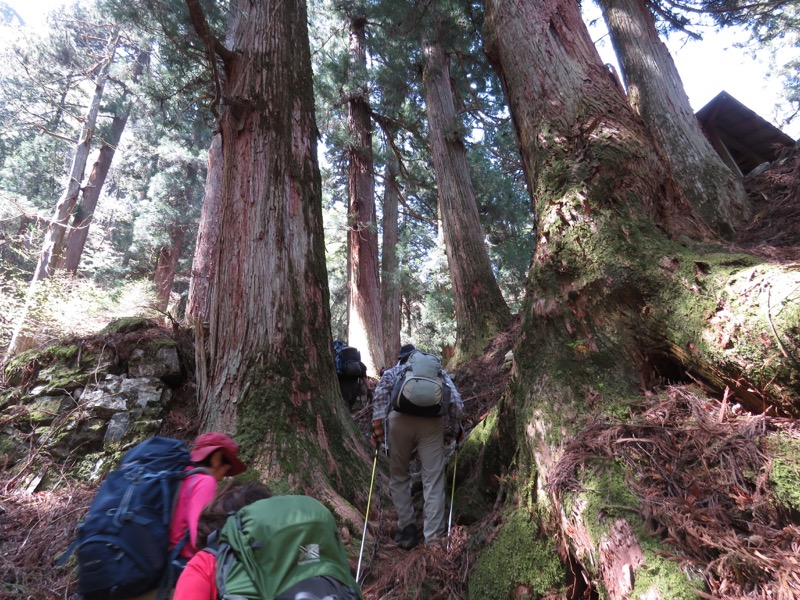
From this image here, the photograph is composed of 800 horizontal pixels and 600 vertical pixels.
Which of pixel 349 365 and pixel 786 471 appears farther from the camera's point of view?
pixel 349 365

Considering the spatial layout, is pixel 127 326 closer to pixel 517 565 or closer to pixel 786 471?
pixel 517 565

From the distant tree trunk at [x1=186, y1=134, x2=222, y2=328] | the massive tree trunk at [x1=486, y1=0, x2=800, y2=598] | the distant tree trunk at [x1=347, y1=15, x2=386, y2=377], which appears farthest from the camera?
the distant tree trunk at [x1=347, y1=15, x2=386, y2=377]

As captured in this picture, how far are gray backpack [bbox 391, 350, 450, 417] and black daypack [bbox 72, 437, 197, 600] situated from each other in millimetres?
2093

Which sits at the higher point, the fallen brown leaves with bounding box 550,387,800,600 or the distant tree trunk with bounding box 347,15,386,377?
the distant tree trunk with bounding box 347,15,386,377

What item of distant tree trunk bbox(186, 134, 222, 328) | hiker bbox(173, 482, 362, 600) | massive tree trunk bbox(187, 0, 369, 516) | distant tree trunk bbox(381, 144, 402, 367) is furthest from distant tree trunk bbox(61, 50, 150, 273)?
hiker bbox(173, 482, 362, 600)

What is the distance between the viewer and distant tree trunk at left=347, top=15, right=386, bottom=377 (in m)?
9.13

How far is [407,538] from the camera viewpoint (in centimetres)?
334

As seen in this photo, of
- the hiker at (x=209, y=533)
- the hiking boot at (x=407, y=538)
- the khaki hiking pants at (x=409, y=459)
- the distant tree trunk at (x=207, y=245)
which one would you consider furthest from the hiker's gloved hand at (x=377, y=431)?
the distant tree trunk at (x=207, y=245)

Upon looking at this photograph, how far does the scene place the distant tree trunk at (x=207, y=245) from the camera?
7027 mm

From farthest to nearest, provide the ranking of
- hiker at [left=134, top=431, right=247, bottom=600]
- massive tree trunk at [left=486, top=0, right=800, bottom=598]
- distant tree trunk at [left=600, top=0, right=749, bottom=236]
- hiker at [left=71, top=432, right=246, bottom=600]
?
distant tree trunk at [left=600, top=0, right=749, bottom=236], massive tree trunk at [left=486, top=0, right=800, bottom=598], hiker at [left=134, top=431, right=247, bottom=600], hiker at [left=71, top=432, right=246, bottom=600]

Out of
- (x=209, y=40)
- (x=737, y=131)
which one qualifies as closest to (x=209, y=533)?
(x=209, y=40)

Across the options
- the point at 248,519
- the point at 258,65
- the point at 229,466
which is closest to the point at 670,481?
the point at 248,519

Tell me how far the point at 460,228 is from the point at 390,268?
371 cm

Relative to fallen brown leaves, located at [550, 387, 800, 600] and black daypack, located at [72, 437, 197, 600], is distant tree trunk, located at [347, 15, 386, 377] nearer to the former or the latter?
fallen brown leaves, located at [550, 387, 800, 600]
